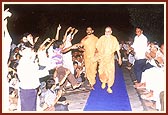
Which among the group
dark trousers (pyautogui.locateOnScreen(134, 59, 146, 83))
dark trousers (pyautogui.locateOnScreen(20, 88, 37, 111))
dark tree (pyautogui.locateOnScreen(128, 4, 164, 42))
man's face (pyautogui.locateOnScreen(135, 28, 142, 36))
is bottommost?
dark trousers (pyautogui.locateOnScreen(20, 88, 37, 111))

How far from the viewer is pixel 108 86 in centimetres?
516

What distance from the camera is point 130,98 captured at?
516 centimetres

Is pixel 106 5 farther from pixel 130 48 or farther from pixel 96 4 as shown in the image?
pixel 130 48

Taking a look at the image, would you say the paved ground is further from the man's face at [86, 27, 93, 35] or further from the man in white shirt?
the man's face at [86, 27, 93, 35]

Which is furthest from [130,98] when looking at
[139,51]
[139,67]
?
[139,51]

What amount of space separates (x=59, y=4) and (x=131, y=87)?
0.98 metres

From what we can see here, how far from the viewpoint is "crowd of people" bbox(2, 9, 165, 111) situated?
5.16 m

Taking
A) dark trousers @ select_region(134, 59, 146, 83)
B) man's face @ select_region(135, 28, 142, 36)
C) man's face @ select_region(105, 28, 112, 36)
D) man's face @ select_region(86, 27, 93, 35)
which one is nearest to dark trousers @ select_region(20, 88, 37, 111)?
man's face @ select_region(86, 27, 93, 35)

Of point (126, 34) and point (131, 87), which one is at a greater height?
point (126, 34)

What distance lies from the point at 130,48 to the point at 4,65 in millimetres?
1140

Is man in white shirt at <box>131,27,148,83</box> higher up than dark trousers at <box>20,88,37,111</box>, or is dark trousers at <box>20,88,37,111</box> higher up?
man in white shirt at <box>131,27,148,83</box>

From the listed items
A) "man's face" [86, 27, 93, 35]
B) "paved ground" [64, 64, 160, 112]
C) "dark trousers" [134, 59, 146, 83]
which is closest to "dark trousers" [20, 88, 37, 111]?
Result: "paved ground" [64, 64, 160, 112]

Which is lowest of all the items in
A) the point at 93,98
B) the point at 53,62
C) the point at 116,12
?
the point at 93,98

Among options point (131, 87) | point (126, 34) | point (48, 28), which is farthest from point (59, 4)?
point (131, 87)
